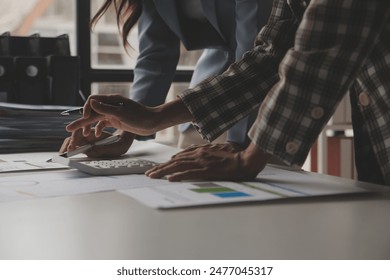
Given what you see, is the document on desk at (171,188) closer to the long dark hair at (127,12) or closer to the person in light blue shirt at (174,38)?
the person in light blue shirt at (174,38)

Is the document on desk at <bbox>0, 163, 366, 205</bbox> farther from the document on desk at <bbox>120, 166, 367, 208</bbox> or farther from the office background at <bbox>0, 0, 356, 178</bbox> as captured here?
the office background at <bbox>0, 0, 356, 178</bbox>

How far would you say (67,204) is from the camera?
745 millimetres

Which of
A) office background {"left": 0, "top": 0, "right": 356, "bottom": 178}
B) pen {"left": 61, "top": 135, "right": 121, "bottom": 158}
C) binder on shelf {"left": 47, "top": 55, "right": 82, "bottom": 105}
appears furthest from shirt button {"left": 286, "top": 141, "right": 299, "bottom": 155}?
office background {"left": 0, "top": 0, "right": 356, "bottom": 178}

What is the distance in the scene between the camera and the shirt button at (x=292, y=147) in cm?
81

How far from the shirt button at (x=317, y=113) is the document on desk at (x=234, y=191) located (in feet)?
0.35

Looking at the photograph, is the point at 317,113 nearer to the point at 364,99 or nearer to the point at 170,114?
the point at 364,99

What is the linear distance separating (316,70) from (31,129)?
87 cm

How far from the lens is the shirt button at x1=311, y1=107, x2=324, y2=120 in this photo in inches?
31.1

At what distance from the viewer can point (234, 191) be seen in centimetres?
80

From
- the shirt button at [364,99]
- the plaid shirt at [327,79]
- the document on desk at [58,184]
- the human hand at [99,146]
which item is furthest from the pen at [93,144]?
the shirt button at [364,99]

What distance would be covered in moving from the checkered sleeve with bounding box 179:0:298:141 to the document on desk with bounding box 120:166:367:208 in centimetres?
15

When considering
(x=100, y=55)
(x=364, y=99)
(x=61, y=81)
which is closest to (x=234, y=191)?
(x=364, y=99)

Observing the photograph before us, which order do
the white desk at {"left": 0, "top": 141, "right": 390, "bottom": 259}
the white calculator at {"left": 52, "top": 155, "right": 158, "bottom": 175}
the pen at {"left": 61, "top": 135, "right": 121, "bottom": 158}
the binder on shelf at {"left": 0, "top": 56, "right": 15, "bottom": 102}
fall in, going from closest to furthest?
the white desk at {"left": 0, "top": 141, "right": 390, "bottom": 259} < the white calculator at {"left": 52, "top": 155, "right": 158, "bottom": 175} < the pen at {"left": 61, "top": 135, "right": 121, "bottom": 158} < the binder on shelf at {"left": 0, "top": 56, "right": 15, "bottom": 102}
